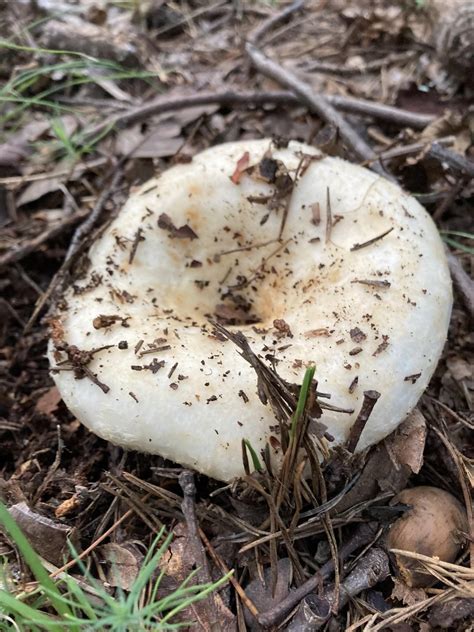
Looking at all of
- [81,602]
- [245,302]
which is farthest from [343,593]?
[245,302]

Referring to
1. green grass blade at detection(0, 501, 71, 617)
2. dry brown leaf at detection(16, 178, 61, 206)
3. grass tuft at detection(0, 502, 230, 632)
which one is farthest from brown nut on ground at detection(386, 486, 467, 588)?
dry brown leaf at detection(16, 178, 61, 206)

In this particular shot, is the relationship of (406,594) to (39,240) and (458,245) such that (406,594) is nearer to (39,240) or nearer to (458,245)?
(458,245)

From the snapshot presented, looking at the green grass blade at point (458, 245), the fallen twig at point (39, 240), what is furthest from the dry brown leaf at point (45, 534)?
the green grass blade at point (458, 245)

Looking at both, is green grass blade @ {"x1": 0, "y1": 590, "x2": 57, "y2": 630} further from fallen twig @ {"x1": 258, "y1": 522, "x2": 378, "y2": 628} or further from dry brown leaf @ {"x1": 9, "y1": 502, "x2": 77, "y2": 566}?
fallen twig @ {"x1": 258, "y1": 522, "x2": 378, "y2": 628}

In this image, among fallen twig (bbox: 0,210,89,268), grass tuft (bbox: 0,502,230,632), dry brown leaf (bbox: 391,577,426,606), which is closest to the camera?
grass tuft (bbox: 0,502,230,632)

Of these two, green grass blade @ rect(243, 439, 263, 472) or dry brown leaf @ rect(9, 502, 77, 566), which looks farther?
dry brown leaf @ rect(9, 502, 77, 566)

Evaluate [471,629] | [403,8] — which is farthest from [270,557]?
[403,8]

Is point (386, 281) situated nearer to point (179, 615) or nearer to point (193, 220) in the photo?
point (193, 220)
